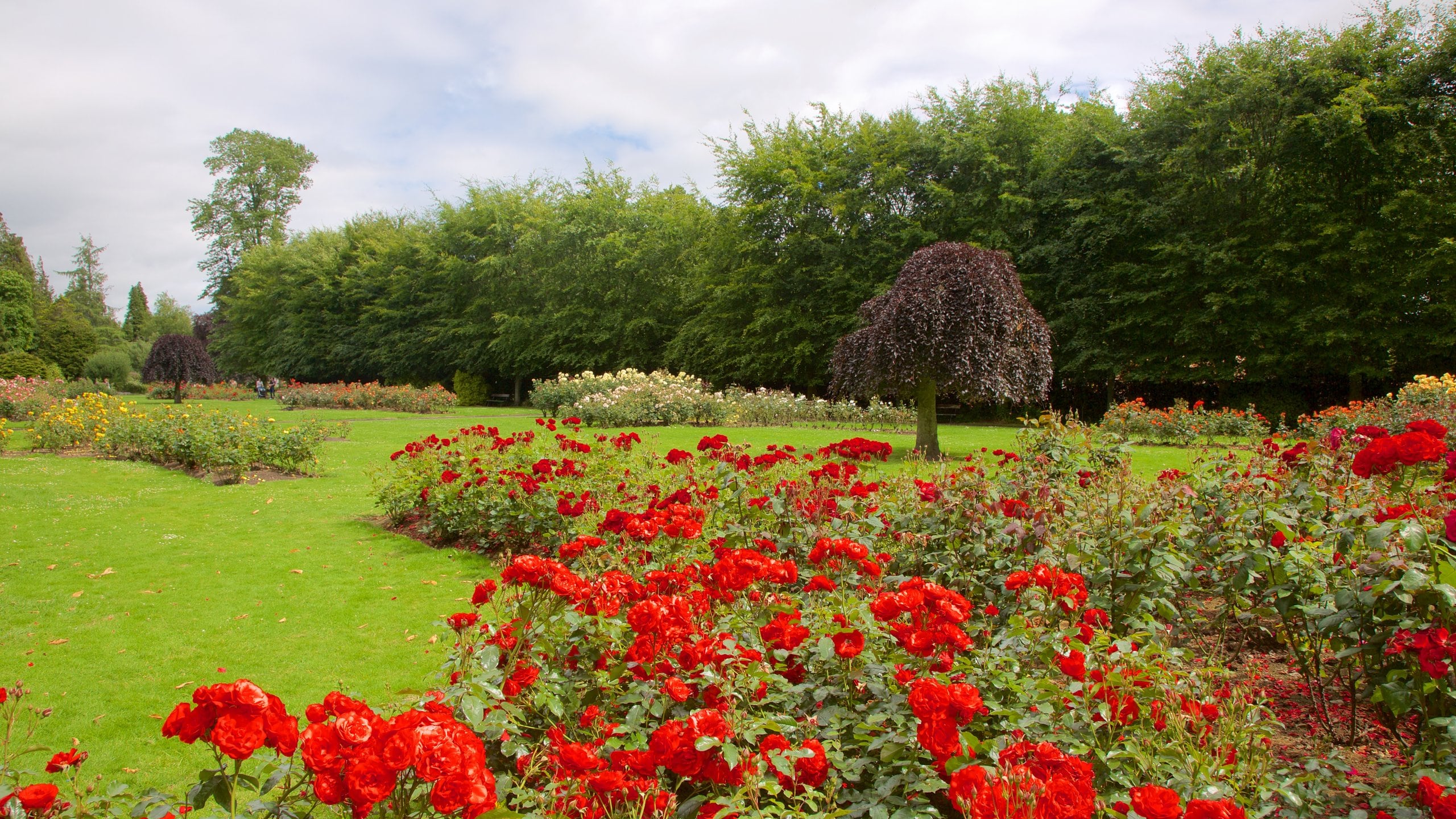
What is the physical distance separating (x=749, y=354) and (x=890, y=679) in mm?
19887

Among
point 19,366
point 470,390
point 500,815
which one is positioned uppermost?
point 19,366

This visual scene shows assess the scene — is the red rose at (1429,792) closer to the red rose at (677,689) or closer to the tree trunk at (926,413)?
the red rose at (677,689)

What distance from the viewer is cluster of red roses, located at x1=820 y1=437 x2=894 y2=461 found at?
4.36 m

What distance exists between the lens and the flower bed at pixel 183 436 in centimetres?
870

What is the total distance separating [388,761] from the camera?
112 cm

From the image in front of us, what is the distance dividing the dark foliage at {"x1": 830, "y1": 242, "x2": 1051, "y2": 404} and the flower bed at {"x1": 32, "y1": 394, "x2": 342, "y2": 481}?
691cm

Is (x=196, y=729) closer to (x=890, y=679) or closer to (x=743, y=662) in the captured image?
(x=743, y=662)

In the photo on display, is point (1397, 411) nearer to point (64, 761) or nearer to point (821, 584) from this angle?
point (821, 584)

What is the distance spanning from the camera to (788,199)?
20.9 metres

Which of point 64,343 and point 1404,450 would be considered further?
point 64,343

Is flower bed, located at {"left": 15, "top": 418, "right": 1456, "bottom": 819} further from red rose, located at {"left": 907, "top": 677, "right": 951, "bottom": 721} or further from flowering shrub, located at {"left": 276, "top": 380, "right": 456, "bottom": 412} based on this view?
flowering shrub, located at {"left": 276, "top": 380, "right": 456, "bottom": 412}

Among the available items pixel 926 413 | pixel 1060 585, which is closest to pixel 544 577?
pixel 1060 585

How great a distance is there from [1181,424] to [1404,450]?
10.7 metres

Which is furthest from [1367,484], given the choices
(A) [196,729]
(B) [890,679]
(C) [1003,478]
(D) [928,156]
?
(D) [928,156]
